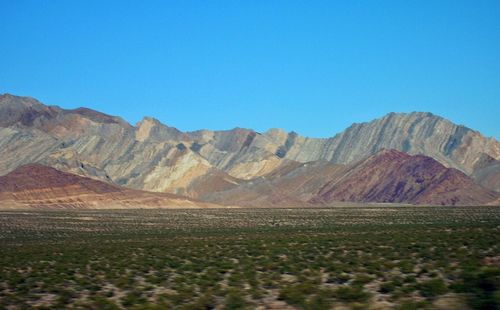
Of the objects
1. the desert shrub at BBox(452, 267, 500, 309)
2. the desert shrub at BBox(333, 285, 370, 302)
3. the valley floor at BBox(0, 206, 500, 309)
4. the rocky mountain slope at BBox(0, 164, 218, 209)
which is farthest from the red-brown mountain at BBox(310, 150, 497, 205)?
the desert shrub at BBox(333, 285, 370, 302)

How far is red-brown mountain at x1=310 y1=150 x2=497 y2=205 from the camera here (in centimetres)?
15175

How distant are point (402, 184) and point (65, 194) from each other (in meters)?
85.5

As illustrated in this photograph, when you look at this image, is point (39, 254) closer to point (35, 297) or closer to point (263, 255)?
point (263, 255)

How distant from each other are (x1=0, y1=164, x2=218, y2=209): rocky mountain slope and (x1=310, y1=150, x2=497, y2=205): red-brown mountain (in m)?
42.0

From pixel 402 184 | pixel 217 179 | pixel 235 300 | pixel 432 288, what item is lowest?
pixel 235 300

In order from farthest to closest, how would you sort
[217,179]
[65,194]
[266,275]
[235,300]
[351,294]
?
1. [217,179]
2. [65,194]
3. [266,275]
4. [235,300]
5. [351,294]

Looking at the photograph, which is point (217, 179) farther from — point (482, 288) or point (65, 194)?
point (482, 288)

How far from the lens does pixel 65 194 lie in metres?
135

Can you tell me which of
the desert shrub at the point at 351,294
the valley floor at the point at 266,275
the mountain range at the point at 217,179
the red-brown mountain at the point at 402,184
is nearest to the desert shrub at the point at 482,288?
the valley floor at the point at 266,275

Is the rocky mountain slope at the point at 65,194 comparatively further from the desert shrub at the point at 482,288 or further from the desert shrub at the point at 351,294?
the desert shrub at the point at 482,288

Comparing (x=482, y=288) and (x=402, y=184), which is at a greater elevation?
(x=402, y=184)

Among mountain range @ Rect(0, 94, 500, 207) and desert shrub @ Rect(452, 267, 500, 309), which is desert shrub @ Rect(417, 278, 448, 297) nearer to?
desert shrub @ Rect(452, 267, 500, 309)

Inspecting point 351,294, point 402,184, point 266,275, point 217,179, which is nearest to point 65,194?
point 217,179

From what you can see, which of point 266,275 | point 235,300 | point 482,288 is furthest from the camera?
point 266,275
